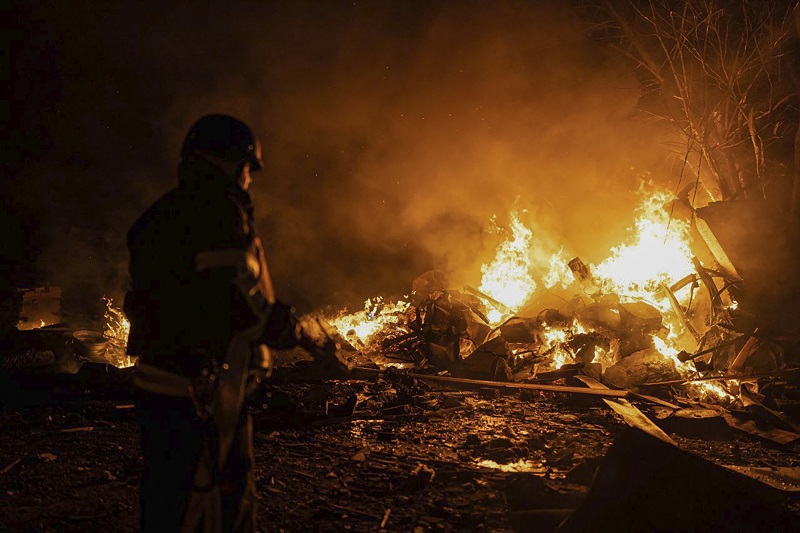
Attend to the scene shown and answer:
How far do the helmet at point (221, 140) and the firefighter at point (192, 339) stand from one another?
20cm

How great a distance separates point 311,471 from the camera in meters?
4.45

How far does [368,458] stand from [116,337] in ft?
20.9

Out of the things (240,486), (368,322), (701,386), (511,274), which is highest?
(511,274)

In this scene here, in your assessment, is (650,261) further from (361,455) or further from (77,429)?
(77,429)

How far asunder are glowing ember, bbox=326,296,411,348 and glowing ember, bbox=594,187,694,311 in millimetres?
4603

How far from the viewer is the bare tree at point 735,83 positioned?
8508mm

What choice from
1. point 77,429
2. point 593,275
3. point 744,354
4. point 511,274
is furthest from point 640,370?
point 77,429

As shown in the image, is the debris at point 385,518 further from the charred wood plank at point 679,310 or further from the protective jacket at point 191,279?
the charred wood plank at point 679,310

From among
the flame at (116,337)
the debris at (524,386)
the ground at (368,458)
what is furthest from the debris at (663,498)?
the flame at (116,337)

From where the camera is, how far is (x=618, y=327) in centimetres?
843

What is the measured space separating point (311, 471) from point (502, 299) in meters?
7.78

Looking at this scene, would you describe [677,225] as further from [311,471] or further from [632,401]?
[311,471]

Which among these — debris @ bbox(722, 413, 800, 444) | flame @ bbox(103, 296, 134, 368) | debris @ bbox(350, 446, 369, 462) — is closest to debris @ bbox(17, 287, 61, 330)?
flame @ bbox(103, 296, 134, 368)

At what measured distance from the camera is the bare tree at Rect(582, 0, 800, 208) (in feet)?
27.9
